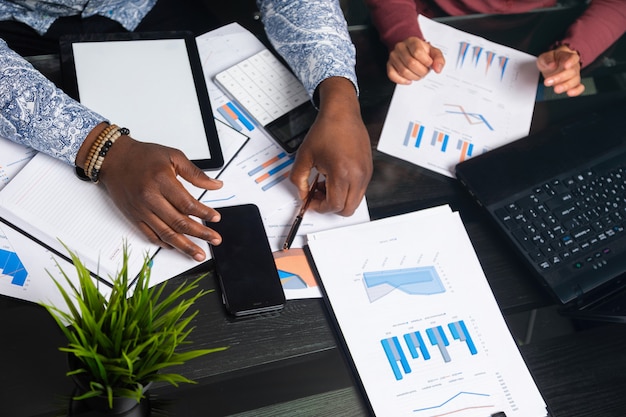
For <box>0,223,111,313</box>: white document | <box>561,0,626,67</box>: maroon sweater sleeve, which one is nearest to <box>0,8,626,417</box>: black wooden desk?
<box>0,223,111,313</box>: white document

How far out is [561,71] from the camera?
1.25 m

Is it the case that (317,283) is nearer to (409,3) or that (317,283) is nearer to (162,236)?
(162,236)

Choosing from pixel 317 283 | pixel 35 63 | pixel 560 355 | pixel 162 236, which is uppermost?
pixel 35 63

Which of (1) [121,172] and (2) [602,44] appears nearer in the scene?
(1) [121,172]

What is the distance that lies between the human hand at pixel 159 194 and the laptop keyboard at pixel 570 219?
1.49ft

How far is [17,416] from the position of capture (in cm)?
79

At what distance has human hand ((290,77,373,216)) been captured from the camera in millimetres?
997

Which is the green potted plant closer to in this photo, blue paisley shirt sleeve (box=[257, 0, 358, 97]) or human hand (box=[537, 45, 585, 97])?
blue paisley shirt sleeve (box=[257, 0, 358, 97])

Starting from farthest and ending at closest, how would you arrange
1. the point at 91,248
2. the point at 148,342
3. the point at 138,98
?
the point at 138,98 < the point at 91,248 < the point at 148,342

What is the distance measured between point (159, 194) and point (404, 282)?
357mm

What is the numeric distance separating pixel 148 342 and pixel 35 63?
634 millimetres

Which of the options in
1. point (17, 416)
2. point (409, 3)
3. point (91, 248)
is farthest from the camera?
point (409, 3)

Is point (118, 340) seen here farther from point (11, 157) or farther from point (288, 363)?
point (11, 157)

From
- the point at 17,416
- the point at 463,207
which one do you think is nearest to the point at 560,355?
the point at 463,207
